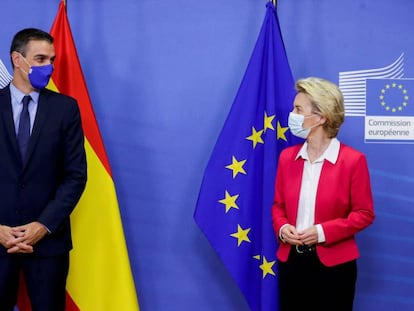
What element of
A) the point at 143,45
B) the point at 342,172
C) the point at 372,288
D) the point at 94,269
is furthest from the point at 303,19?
the point at 94,269

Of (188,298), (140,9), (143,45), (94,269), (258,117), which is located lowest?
(188,298)

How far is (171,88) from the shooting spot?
302 centimetres

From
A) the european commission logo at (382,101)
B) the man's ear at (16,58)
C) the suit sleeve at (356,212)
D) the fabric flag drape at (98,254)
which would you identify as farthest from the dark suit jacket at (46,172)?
the european commission logo at (382,101)

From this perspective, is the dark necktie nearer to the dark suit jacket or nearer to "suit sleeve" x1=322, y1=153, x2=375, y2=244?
the dark suit jacket

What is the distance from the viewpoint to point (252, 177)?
2711 mm

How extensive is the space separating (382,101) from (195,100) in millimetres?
993

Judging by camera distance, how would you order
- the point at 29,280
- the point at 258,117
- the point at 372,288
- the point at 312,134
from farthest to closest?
the point at 372,288 → the point at 258,117 → the point at 312,134 → the point at 29,280

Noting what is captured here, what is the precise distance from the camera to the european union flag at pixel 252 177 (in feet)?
A: 8.74

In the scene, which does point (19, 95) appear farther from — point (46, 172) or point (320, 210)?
point (320, 210)

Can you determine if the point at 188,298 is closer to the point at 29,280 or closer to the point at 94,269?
the point at 94,269

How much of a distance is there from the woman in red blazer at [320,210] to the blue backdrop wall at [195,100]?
675mm

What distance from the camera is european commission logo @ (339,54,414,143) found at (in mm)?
2934

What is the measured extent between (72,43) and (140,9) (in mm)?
447

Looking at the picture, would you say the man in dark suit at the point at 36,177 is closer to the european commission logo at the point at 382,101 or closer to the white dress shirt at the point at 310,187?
the white dress shirt at the point at 310,187
